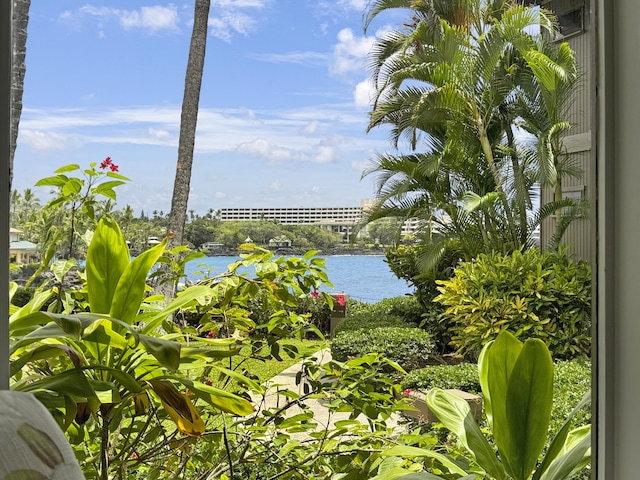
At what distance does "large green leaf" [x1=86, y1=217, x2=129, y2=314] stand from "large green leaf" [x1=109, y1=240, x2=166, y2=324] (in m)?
0.03

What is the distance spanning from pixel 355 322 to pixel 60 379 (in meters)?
1.32

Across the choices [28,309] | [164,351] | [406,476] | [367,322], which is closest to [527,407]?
[406,476]

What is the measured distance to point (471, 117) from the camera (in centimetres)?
222

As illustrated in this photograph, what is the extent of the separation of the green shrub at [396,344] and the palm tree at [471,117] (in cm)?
30

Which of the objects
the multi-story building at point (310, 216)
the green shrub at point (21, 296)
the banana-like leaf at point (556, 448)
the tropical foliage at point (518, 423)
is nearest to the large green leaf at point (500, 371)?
the tropical foliage at point (518, 423)

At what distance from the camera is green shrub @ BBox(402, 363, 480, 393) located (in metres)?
2.20

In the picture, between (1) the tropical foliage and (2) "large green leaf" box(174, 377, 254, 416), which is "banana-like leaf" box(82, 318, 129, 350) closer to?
(2) "large green leaf" box(174, 377, 254, 416)

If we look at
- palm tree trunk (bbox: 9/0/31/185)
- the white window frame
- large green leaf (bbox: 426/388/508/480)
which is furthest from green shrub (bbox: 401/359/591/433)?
palm tree trunk (bbox: 9/0/31/185)

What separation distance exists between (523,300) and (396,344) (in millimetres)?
522

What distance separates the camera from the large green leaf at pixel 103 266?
3.61 feet

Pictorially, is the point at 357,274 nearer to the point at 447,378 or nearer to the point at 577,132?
the point at 447,378

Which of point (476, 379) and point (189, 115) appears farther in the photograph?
point (476, 379)

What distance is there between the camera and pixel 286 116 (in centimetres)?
176

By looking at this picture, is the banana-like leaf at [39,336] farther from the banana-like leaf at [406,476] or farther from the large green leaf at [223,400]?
the banana-like leaf at [406,476]
